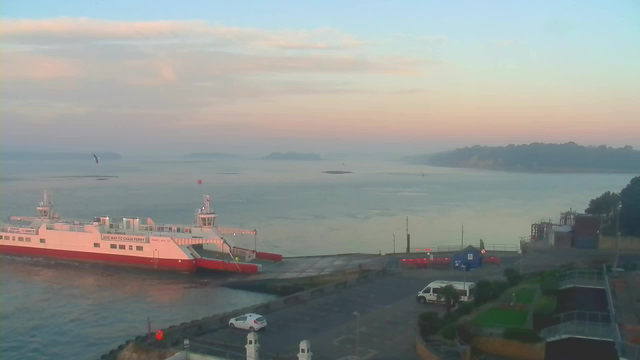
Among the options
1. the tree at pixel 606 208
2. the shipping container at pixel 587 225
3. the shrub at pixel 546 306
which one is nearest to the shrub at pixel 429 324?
the shrub at pixel 546 306

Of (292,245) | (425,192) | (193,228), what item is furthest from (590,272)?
(425,192)

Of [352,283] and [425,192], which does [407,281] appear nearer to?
[352,283]

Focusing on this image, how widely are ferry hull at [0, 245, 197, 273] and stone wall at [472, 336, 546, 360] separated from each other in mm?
18028

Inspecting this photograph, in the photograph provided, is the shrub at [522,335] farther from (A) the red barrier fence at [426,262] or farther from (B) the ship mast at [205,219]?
(B) the ship mast at [205,219]

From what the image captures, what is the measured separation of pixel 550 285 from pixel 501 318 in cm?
272

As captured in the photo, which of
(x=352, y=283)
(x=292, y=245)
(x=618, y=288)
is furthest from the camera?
(x=292, y=245)

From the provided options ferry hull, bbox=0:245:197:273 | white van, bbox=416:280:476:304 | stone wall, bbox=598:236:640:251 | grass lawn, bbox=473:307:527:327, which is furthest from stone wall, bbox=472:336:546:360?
ferry hull, bbox=0:245:197:273

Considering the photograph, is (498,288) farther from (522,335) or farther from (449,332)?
(522,335)

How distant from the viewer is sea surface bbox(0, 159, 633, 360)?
751 inches

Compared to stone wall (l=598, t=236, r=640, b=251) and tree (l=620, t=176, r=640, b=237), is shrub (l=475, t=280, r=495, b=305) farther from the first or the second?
tree (l=620, t=176, r=640, b=237)

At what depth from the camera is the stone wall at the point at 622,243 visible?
24.3 metres

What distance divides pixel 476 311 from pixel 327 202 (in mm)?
50836

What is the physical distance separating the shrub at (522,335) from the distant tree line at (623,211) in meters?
16.7

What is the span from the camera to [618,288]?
15000mm
